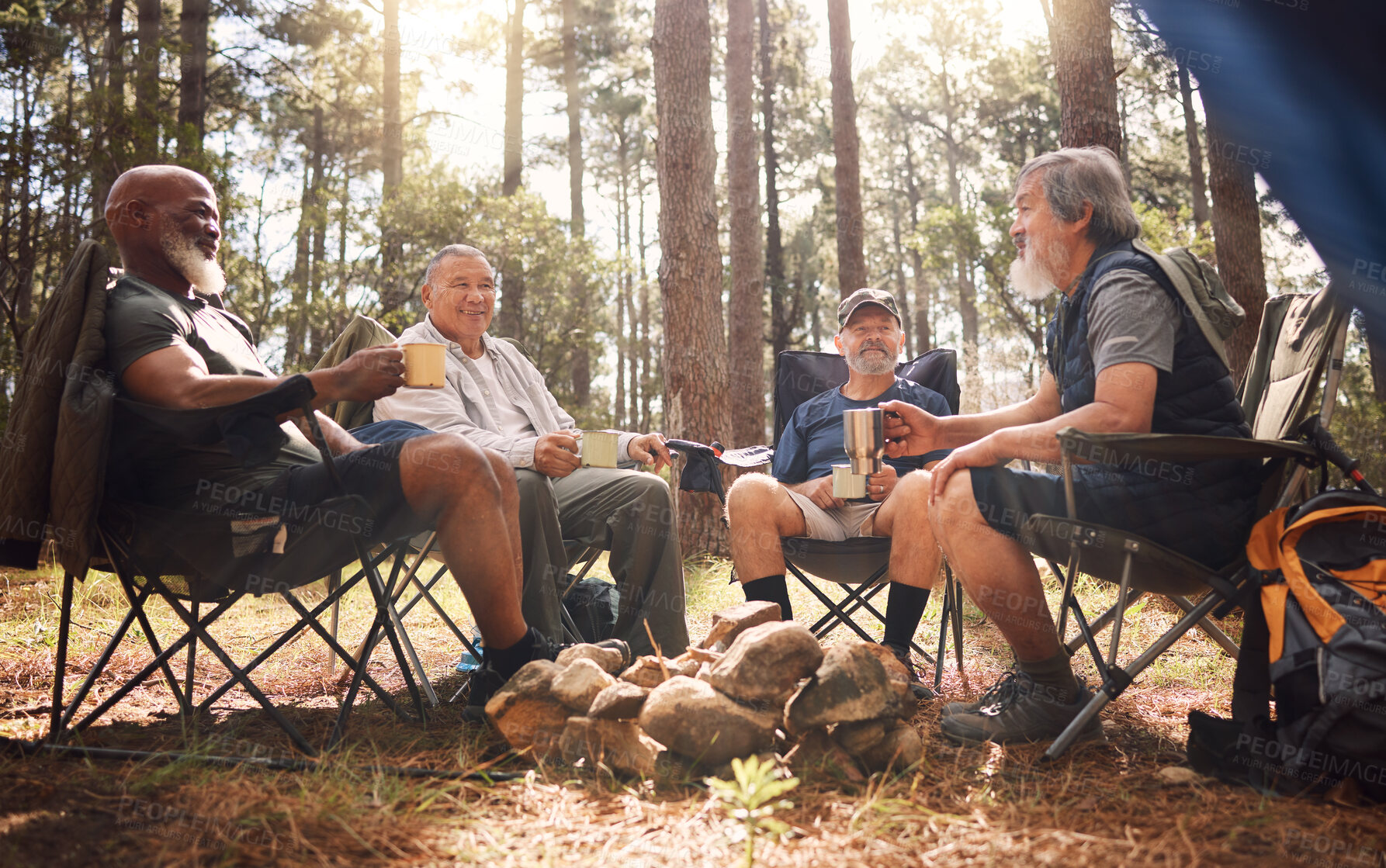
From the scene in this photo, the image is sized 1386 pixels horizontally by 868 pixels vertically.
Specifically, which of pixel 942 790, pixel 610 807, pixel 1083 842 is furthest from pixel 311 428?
pixel 1083 842

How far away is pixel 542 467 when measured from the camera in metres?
2.50

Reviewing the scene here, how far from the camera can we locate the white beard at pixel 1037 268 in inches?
87.6

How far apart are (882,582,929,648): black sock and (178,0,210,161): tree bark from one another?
5.82 metres

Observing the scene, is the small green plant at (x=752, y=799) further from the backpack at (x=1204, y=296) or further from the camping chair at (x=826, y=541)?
the backpack at (x=1204, y=296)

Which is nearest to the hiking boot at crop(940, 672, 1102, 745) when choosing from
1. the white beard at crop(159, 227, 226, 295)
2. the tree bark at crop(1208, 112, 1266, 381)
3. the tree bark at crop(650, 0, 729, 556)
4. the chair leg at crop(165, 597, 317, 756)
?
the chair leg at crop(165, 597, 317, 756)

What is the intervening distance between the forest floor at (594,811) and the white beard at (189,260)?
1194mm

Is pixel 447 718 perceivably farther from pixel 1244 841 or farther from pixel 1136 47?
pixel 1136 47

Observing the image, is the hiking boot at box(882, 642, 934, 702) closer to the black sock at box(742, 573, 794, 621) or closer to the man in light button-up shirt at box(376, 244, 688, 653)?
the black sock at box(742, 573, 794, 621)

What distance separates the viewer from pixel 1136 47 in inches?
419

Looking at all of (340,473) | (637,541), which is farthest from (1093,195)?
(340,473)

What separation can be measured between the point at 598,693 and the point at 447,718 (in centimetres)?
68

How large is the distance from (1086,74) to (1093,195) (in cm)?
234

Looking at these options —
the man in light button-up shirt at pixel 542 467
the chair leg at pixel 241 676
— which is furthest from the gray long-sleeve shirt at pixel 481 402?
the chair leg at pixel 241 676

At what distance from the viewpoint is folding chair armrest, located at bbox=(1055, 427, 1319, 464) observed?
5.60 feet
